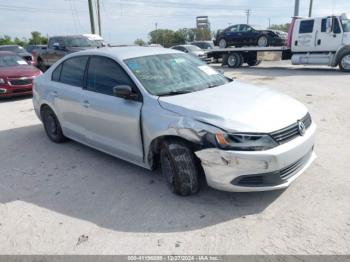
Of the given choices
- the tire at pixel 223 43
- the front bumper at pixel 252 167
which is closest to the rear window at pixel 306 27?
the tire at pixel 223 43

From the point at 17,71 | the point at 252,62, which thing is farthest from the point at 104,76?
the point at 252,62

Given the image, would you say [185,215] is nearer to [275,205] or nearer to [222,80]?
[275,205]

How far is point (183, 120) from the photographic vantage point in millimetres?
3455

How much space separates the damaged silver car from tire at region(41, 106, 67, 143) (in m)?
0.46

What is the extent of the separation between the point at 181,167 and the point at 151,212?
22.5 inches

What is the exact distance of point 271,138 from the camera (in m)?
3.22

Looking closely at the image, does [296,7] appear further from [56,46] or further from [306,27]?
[56,46]

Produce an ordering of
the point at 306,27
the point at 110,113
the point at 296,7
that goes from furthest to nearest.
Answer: the point at 296,7
the point at 306,27
the point at 110,113

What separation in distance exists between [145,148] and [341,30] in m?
14.6

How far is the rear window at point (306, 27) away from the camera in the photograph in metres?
16.0

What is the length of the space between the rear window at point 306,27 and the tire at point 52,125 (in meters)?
14.2

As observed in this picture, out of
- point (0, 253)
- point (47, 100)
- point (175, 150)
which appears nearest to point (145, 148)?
point (175, 150)

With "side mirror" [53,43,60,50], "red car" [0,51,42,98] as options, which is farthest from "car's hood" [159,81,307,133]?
"side mirror" [53,43,60,50]

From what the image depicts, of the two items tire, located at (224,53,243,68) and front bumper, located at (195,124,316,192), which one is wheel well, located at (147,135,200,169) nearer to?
front bumper, located at (195,124,316,192)
